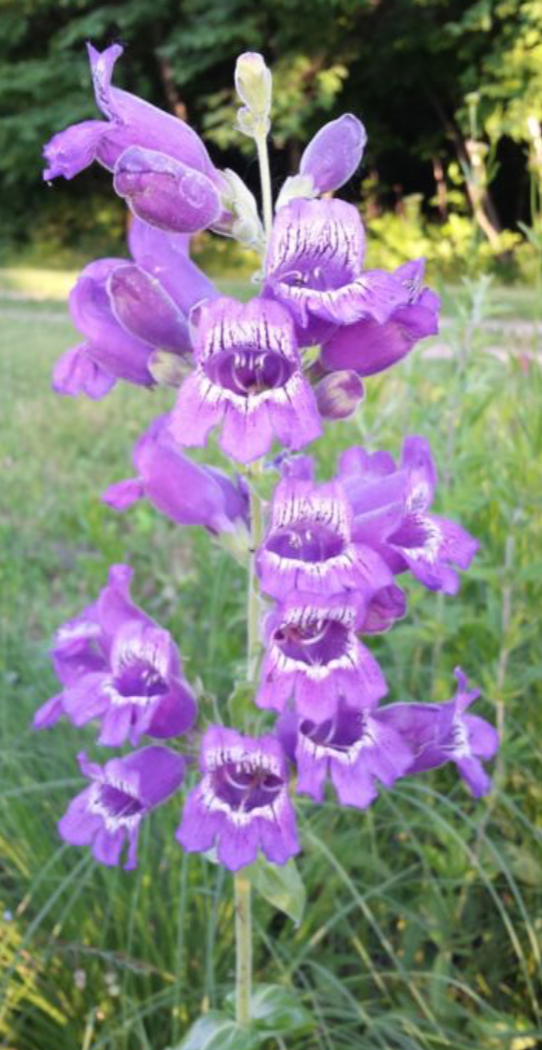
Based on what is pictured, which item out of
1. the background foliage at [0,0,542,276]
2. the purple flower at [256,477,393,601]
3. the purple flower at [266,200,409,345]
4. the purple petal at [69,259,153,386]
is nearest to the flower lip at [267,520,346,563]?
the purple flower at [256,477,393,601]

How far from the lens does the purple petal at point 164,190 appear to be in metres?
1.13

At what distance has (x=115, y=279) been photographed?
4.01 ft

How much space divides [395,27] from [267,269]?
16.3 m

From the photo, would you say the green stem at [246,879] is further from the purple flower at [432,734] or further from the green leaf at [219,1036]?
the purple flower at [432,734]

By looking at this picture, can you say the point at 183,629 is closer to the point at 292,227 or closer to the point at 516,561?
the point at 516,561

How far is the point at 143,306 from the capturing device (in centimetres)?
123

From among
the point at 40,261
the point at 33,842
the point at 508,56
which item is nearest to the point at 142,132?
the point at 33,842

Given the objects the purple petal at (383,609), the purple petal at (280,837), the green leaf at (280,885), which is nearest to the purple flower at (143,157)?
the purple petal at (383,609)

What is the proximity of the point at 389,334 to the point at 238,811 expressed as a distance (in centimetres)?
58

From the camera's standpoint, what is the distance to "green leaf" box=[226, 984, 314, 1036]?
4.68 ft

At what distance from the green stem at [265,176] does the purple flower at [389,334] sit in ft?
0.48

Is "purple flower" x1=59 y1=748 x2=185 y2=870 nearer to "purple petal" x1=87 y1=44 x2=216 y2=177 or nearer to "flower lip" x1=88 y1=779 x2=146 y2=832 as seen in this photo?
"flower lip" x1=88 y1=779 x2=146 y2=832

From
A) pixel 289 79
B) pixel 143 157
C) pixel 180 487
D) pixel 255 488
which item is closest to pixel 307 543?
pixel 255 488

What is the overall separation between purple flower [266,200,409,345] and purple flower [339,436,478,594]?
0.22 m
